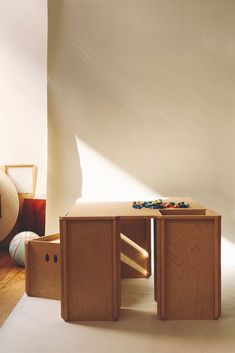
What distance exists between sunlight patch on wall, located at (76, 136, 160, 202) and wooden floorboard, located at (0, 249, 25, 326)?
0.79 m

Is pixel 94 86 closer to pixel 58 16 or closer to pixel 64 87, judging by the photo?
pixel 64 87

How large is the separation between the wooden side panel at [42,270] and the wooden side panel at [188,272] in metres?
0.71

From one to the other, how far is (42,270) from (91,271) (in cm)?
51

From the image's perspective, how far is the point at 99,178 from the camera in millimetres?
3203

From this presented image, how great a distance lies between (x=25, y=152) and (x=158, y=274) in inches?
77.2

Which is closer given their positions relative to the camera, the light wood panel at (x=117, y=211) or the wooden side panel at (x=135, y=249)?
the light wood panel at (x=117, y=211)

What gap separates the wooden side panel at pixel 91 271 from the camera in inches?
76.2

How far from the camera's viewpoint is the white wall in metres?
3.35

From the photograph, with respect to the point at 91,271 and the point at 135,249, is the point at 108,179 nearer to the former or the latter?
the point at 135,249

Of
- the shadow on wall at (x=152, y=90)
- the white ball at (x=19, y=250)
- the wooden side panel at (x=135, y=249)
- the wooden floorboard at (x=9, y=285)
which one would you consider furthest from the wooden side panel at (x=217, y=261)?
the white ball at (x=19, y=250)

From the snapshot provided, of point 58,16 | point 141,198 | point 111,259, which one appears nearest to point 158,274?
point 111,259

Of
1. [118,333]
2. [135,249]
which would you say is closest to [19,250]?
[135,249]

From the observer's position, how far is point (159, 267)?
1955 mm

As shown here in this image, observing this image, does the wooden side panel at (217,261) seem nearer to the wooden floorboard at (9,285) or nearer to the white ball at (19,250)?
the wooden floorboard at (9,285)
